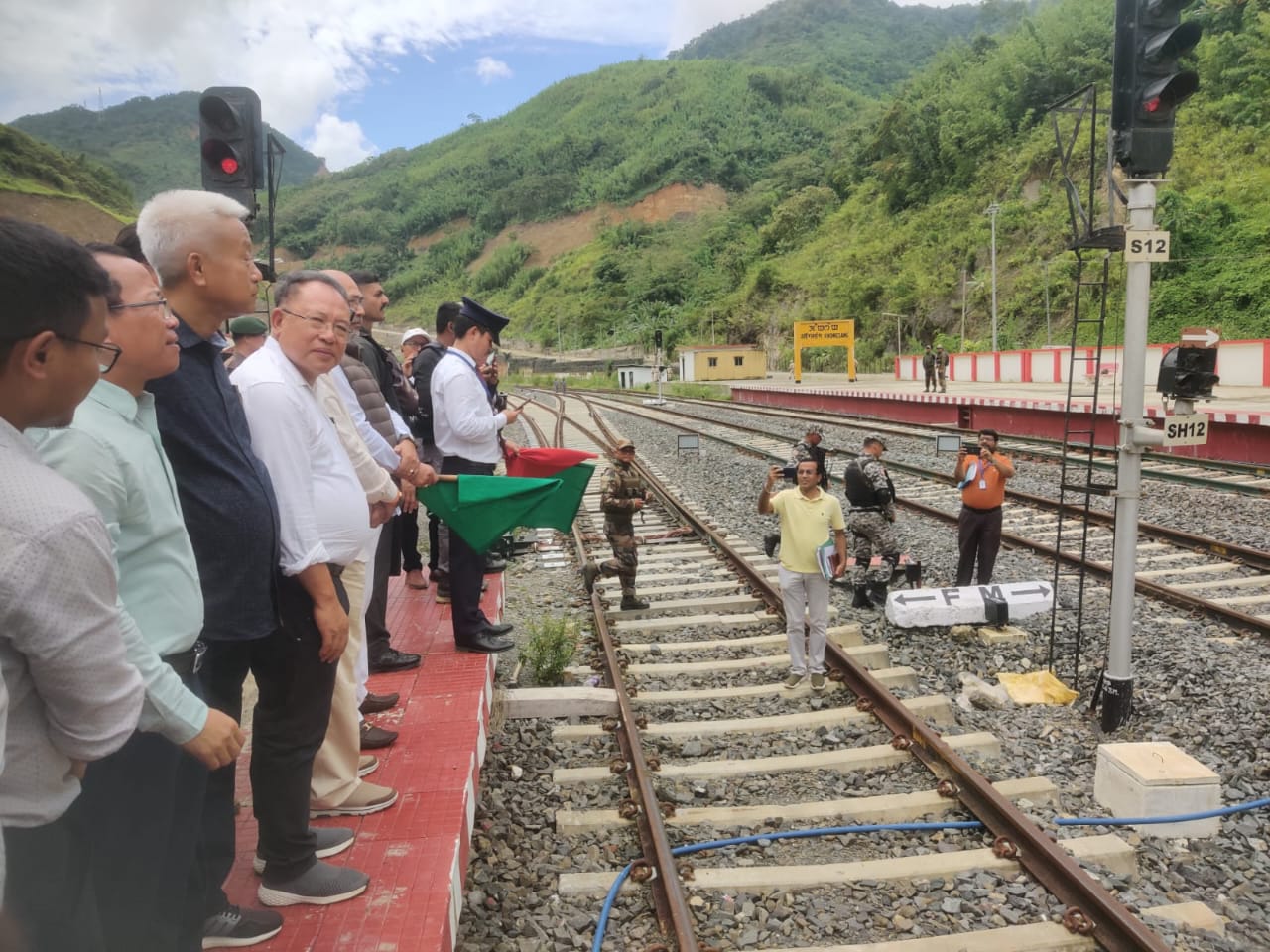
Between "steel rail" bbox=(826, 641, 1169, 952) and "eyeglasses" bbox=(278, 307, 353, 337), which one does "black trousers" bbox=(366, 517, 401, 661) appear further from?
"steel rail" bbox=(826, 641, 1169, 952)

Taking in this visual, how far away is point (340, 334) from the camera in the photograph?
10.0 ft

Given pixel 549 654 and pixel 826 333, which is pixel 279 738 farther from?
pixel 826 333

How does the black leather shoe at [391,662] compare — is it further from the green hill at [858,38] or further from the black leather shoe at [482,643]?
the green hill at [858,38]

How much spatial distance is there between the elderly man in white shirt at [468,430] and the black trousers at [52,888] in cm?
Result: 330

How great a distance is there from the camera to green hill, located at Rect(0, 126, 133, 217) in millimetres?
37969

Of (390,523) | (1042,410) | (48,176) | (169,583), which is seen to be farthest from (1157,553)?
(48,176)

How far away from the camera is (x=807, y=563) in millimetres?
5527

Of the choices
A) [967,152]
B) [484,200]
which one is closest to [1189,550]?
[967,152]

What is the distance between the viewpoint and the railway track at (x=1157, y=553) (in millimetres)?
6742

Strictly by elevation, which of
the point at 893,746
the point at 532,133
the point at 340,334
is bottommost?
the point at 893,746

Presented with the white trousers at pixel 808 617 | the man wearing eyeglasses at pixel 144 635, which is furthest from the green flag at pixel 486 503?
the man wearing eyeglasses at pixel 144 635

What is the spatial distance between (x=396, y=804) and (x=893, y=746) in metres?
2.59

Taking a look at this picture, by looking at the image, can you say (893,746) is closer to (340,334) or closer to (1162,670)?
(1162,670)

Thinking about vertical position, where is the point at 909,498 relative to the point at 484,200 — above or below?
below
